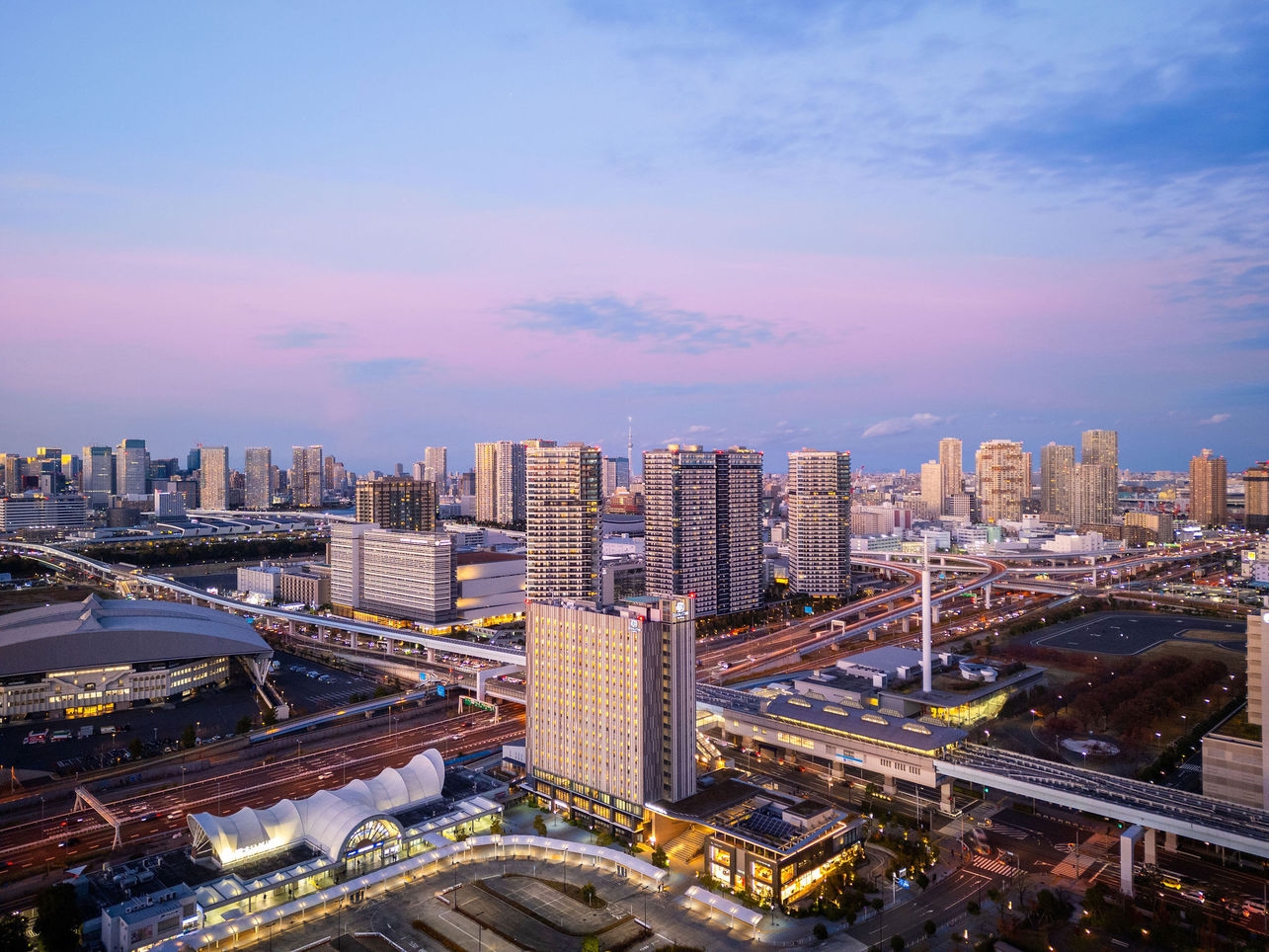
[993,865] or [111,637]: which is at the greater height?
[111,637]

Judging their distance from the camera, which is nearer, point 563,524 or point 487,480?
point 563,524

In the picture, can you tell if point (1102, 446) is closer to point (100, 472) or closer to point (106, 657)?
point (106, 657)

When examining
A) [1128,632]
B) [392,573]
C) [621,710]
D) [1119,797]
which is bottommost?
[1128,632]

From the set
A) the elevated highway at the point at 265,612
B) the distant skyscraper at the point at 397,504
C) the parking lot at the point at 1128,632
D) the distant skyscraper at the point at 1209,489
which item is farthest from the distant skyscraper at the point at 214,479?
the distant skyscraper at the point at 1209,489

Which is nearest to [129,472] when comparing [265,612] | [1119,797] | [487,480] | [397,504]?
[487,480]

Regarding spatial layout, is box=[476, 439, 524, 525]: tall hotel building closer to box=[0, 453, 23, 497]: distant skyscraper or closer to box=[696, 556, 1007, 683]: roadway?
box=[696, 556, 1007, 683]: roadway

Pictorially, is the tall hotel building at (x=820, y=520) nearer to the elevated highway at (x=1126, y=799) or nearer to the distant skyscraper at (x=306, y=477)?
the elevated highway at (x=1126, y=799)
